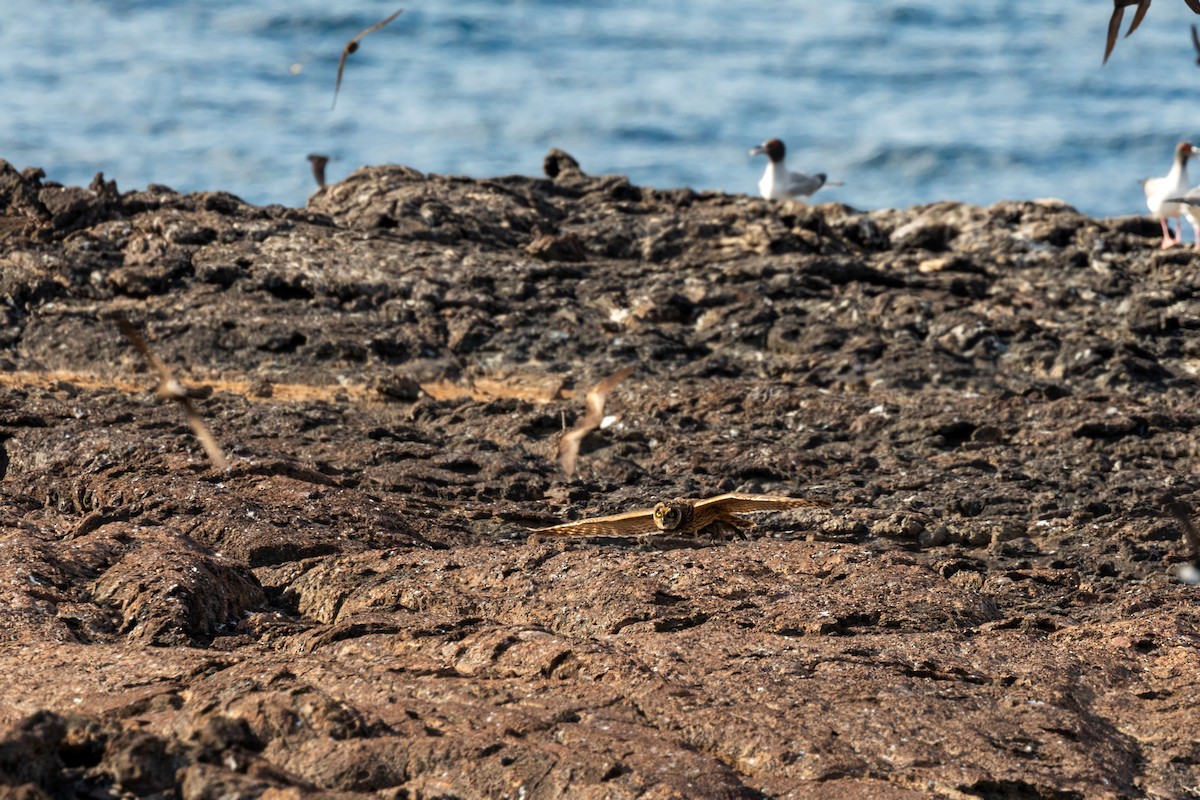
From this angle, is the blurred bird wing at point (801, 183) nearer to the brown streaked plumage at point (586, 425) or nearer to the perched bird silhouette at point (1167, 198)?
the perched bird silhouette at point (1167, 198)

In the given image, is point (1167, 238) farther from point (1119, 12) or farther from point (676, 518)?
point (1119, 12)

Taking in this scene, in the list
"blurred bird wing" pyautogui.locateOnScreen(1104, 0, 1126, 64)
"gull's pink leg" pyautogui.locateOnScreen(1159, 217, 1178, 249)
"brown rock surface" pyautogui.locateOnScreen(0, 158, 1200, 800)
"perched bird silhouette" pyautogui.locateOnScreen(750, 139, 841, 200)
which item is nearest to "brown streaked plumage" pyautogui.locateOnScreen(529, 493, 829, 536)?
"brown rock surface" pyautogui.locateOnScreen(0, 158, 1200, 800)

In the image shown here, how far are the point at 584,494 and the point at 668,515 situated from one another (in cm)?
124

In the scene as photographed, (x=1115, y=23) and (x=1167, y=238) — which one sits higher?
(x=1115, y=23)

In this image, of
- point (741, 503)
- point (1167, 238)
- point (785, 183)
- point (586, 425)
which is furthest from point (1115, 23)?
point (785, 183)

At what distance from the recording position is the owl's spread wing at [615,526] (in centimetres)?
610

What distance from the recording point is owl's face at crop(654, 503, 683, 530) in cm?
611

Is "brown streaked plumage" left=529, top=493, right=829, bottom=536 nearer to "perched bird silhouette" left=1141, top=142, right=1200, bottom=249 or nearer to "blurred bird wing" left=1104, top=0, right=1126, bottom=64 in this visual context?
"blurred bird wing" left=1104, top=0, right=1126, bottom=64

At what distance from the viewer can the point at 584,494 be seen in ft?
24.0

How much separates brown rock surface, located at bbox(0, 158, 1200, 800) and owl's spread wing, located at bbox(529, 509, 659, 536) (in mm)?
263

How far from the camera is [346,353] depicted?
31.5 ft

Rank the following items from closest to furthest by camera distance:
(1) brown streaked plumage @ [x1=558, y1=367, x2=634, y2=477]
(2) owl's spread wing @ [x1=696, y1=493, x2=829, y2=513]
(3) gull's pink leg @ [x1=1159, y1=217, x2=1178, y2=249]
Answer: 1. (2) owl's spread wing @ [x1=696, y1=493, x2=829, y2=513]
2. (1) brown streaked plumage @ [x1=558, y1=367, x2=634, y2=477]
3. (3) gull's pink leg @ [x1=1159, y1=217, x2=1178, y2=249]

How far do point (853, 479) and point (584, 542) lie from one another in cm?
175

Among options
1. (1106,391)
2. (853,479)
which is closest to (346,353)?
(853,479)
